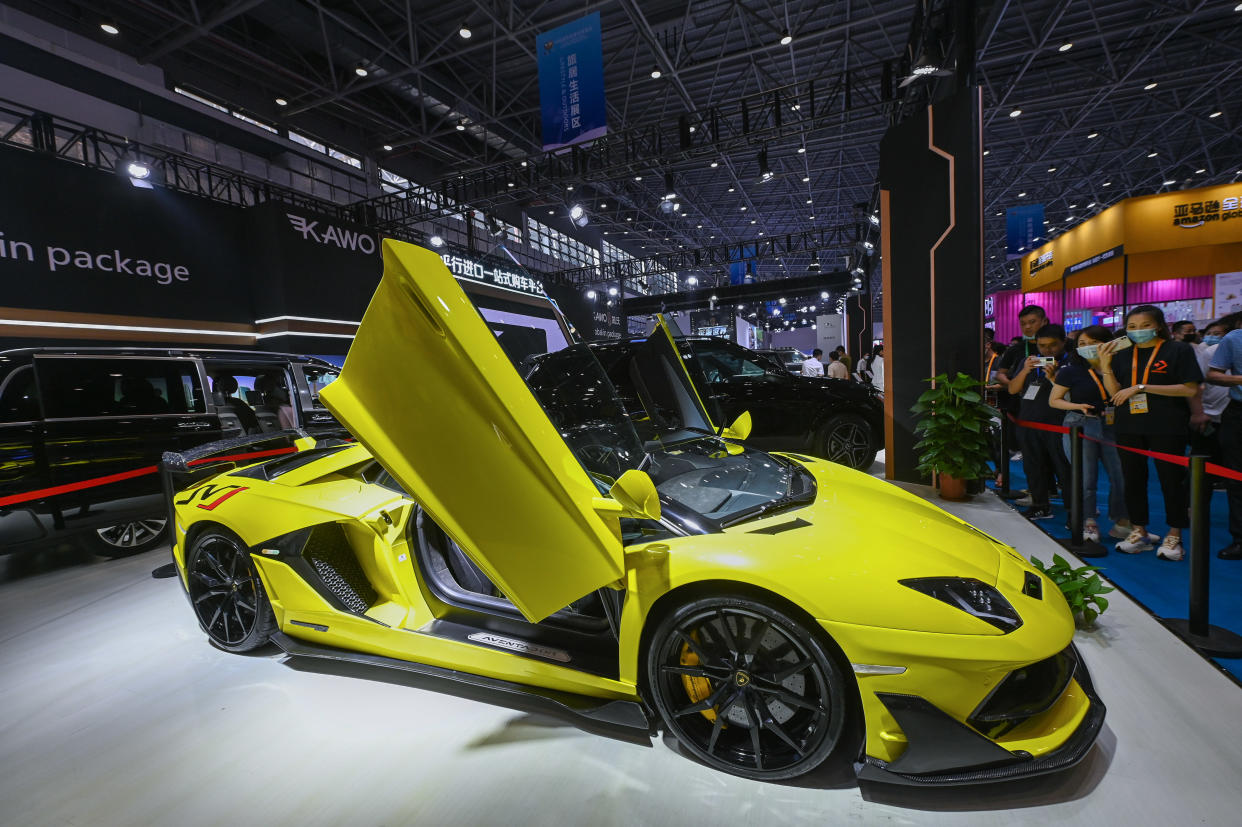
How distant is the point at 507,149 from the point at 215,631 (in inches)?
572

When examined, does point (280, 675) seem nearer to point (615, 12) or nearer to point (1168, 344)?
point (1168, 344)

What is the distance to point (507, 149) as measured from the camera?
14.3 meters

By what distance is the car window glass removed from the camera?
343cm

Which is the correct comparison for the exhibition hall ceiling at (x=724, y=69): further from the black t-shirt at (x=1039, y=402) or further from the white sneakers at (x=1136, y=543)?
the white sneakers at (x=1136, y=543)

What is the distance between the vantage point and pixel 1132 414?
3227 millimetres

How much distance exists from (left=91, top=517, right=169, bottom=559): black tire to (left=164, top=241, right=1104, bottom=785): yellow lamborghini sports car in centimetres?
361

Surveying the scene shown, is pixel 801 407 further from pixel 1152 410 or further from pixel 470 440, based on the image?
pixel 470 440

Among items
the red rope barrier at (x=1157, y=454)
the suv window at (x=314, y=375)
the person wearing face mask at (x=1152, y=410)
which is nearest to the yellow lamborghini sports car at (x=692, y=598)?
the red rope barrier at (x=1157, y=454)

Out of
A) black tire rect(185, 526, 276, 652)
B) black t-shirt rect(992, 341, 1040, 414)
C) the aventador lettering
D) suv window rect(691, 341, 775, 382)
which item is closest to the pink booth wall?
black t-shirt rect(992, 341, 1040, 414)

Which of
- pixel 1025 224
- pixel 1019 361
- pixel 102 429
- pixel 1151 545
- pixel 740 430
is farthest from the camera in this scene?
pixel 1025 224

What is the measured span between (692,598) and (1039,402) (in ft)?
13.0

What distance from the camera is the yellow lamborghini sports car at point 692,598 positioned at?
1380 mm

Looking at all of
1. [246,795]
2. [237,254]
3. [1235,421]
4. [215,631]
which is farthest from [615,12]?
[246,795]

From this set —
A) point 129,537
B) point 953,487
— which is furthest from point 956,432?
point 129,537
